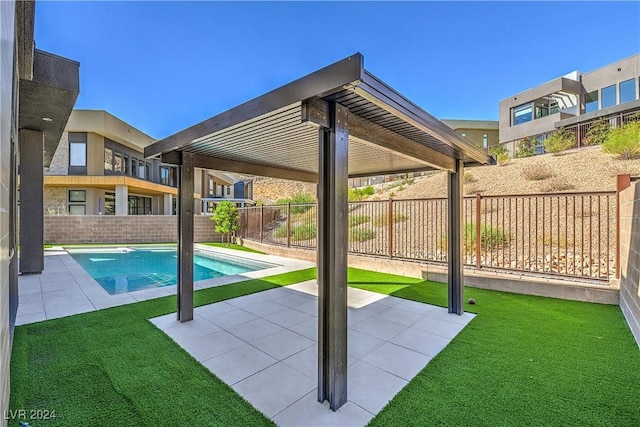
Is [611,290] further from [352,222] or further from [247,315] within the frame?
[352,222]

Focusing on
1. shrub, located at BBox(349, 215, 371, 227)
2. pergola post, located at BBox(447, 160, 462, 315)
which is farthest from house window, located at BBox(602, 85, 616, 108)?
pergola post, located at BBox(447, 160, 462, 315)

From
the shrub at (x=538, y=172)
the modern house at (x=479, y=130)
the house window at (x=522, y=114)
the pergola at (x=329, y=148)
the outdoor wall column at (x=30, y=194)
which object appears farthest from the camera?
the modern house at (x=479, y=130)

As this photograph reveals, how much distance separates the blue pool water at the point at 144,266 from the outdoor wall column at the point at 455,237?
563 cm

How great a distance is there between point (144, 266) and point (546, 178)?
16469mm

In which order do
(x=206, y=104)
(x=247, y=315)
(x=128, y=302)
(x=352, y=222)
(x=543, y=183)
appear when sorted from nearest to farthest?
1. (x=247, y=315)
2. (x=128, y=302)
3. (x=352, y=222)
4. (x=543, y=183)
5. (x=206, y=104)

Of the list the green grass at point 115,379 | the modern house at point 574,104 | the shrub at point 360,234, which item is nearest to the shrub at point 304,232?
the shrub at point 360,234

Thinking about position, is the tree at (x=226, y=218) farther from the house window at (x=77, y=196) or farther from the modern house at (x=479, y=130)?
the modern house at (x=479, y=130)

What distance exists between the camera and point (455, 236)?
15.2 feet

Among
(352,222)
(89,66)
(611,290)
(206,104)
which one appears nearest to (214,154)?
(611,290)

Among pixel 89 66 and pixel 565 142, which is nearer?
pixel 565 142

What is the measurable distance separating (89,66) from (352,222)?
19.3 metres

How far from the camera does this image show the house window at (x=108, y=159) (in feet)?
63.4

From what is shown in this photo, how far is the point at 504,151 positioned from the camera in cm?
1780

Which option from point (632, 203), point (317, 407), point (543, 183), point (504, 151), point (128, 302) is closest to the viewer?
point (317, 407)
